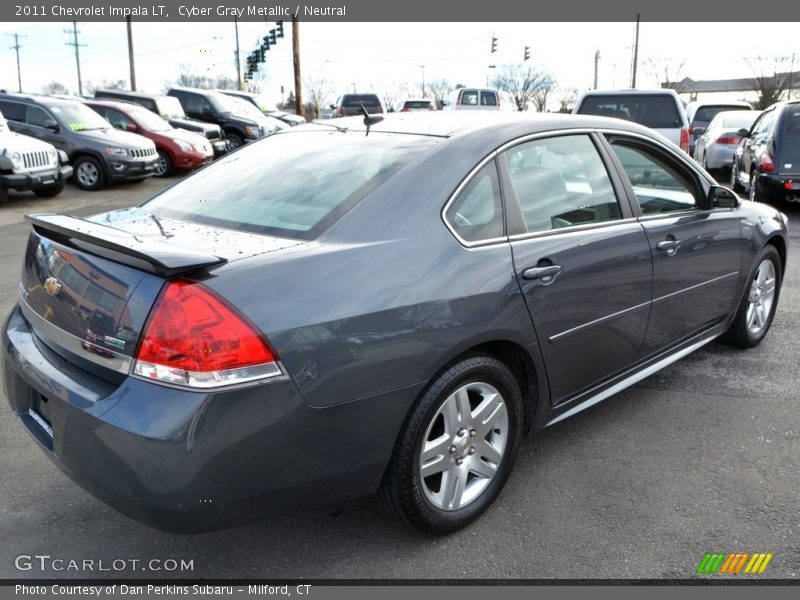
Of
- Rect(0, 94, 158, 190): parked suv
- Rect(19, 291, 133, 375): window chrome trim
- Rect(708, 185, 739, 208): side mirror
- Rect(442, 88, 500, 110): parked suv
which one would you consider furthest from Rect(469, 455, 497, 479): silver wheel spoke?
Rect(442, 88, 500, 110): parked suv

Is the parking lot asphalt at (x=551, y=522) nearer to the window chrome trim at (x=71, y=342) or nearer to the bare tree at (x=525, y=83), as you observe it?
the window chrome trim at (x=71, y=342)

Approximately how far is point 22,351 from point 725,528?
278cm

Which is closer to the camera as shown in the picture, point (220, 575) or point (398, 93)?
point (220, 575)

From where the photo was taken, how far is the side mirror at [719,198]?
13.7 ft

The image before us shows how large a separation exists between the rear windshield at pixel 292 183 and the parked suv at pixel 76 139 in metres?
12.3

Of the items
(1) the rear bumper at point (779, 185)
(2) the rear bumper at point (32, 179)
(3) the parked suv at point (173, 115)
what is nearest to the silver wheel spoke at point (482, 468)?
(1) the rear bumper at point (779, 185)

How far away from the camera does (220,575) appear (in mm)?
2643

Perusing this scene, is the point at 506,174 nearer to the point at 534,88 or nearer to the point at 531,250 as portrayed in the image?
the point at 531,250

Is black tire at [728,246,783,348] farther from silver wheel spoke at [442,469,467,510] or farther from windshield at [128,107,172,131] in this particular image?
windshield at [128,107,172,131]

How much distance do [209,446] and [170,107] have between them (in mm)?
19817

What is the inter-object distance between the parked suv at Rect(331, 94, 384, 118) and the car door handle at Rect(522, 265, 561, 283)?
22.7 meters

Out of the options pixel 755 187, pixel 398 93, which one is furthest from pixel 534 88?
pixel 755 187

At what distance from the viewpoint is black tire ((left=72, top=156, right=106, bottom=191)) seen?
48.9 feet

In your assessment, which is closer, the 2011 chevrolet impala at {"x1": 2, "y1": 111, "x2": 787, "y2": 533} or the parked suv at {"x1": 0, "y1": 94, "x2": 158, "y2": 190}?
the 2011 chevrolet impala at {"x1": 2, "y1": 111, "x2": 787, "y2": 533}
